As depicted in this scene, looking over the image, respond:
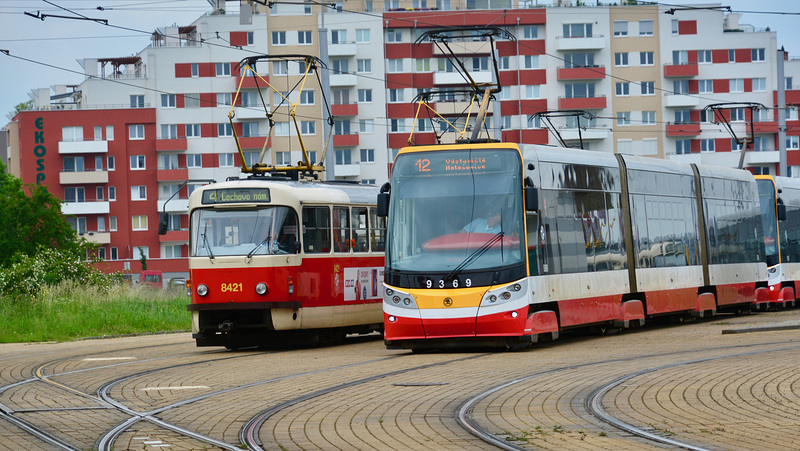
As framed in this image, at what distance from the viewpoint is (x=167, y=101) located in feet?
306

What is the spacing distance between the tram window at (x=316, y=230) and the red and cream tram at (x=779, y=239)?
15.7 metres

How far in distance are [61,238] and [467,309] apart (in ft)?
235

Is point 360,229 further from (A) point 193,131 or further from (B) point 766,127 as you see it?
(B) point 766,127

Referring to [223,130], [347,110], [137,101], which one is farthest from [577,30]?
[137,101]

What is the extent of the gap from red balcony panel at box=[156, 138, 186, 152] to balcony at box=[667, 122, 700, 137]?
121ft

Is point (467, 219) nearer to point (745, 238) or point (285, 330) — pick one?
point (285, 330)

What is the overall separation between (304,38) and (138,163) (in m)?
15.8

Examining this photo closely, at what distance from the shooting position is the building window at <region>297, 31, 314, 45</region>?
9306cm

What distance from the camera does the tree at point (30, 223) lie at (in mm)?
85312

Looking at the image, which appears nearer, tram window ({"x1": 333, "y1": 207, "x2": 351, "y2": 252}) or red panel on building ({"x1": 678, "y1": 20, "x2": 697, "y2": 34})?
tram window ({"x1": 333, "y1": 207, "x2": 351, "y2": 252})

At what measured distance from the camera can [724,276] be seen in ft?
90.5

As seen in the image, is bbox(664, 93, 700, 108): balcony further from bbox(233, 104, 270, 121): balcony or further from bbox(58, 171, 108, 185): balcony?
bbox(58, 171, 108, 185): balcony

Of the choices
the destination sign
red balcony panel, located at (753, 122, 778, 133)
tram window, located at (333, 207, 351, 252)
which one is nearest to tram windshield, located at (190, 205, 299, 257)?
the destination sign

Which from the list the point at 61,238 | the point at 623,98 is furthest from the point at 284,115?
the point at 623,98
